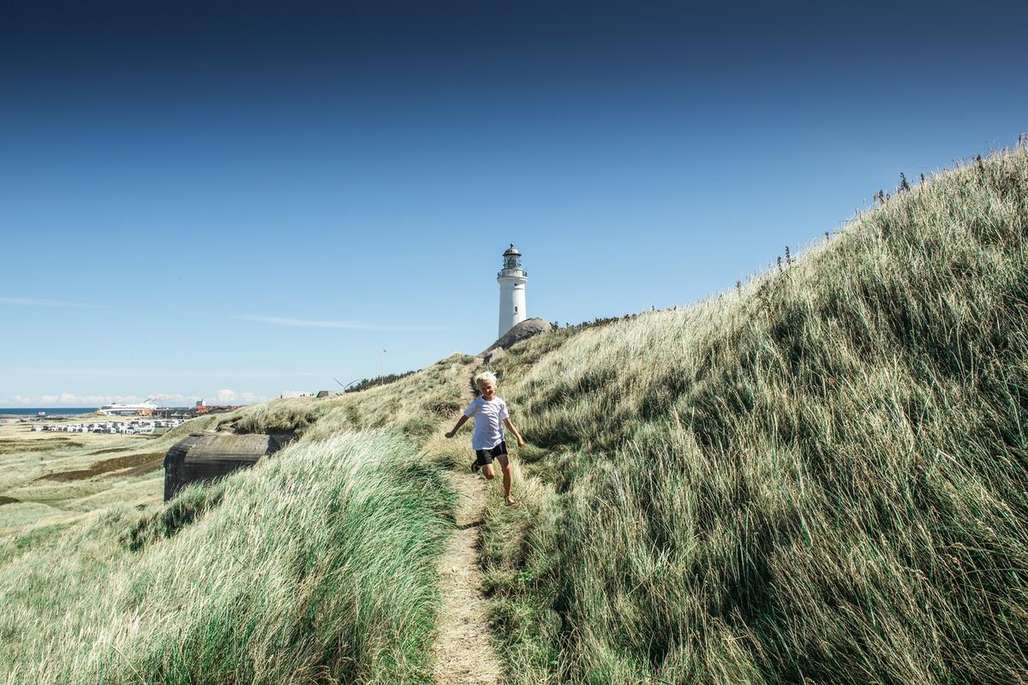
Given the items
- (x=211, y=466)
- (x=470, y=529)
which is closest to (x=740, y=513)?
(x=470, y=529)

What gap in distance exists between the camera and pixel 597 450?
771cm

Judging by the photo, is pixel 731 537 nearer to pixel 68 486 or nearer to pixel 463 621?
pixel 463 621

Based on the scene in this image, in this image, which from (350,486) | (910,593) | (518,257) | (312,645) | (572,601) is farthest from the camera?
(518,257)

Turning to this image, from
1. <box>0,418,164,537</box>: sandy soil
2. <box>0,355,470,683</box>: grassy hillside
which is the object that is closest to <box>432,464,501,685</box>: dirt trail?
<box>0,355,470,683</box>: grassy hillside

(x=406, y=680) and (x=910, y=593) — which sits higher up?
(x=910, y=593)

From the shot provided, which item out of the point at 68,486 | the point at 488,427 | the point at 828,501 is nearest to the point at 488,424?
the point at 488,427

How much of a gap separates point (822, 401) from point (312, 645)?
15.7 feet

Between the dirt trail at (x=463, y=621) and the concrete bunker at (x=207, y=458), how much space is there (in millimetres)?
11259

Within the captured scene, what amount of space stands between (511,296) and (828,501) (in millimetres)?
45259

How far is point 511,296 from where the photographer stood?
48.2 m

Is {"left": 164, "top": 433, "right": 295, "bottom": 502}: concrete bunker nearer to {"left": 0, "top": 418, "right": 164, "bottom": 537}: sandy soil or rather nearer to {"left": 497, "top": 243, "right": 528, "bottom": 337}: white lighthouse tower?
{"left": 0, "top": 418, "right": 164, "bottom": 537}: sandy soil

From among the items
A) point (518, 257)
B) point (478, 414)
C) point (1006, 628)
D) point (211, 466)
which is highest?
point (518, 257)

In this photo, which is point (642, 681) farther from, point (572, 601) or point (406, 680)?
point (406, 680)

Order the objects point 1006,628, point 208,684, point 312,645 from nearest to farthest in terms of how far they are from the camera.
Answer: point 1006,628 → point 208,684 → point 312,645
